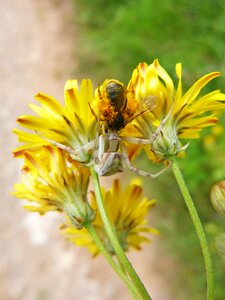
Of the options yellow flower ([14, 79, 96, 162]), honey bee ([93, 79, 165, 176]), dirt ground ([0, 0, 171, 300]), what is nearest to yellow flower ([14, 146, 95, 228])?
yellow flower ([14, 79, 96, 162])

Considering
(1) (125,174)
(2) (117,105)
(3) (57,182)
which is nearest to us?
(2) (117,105)

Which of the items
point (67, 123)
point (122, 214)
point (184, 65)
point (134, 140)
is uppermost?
point (184, 65)

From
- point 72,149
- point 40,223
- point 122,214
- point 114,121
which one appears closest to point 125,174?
point 40,223

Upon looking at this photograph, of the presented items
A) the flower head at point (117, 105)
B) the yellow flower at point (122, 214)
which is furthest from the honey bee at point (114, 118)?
the yellow flower at point (122, 214)

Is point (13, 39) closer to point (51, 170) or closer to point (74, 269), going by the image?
point (74, 269)

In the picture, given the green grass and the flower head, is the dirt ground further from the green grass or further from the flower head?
the flower head

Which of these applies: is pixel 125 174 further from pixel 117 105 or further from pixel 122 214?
pixel 117 105

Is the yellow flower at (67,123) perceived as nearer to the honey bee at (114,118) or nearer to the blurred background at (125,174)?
the honey bee at (114,118)

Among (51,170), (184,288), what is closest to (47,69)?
(184,288)
